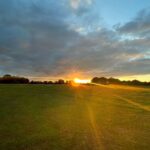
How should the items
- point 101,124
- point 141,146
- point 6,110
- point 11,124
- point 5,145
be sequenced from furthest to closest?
point 6,110
point 101,124
point 11,124
point 141,146
point 5,145

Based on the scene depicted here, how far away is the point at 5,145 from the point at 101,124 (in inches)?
194

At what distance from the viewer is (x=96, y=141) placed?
9.50 metres

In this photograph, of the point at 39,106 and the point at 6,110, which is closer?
the point at 6,110

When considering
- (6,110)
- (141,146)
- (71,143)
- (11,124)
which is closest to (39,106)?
(6,110)

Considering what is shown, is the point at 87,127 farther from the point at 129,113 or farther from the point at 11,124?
the point at 129,113

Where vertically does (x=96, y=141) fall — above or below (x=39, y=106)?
below

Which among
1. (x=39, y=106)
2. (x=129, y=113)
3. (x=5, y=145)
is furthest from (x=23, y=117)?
(x=129, y=113)

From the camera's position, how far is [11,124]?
36.7ft

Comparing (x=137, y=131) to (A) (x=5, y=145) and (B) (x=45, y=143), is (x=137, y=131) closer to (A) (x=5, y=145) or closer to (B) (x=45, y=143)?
(B) (x=45, y=143)

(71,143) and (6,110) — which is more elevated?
(6,110)

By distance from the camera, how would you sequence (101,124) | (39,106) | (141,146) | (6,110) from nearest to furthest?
1. (141,146)
2. (101,124)
3. (6,110)
4. (39,106)

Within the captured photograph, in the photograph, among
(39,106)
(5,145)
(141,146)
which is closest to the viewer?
(5,145)

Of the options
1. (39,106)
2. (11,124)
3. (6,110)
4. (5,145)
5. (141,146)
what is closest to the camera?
(5,145)

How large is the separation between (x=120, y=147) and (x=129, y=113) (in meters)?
6.48
